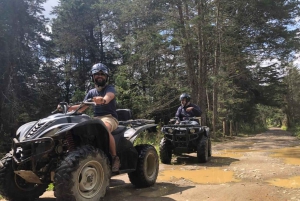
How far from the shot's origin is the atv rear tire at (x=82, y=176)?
3669 millimetres

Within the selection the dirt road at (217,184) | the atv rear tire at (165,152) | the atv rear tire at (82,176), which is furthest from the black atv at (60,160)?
the atv rear tire at (165,152)

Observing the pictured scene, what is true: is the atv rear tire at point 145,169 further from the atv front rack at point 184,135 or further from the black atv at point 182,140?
the atv front rack at point 184,135

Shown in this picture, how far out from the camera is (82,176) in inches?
156

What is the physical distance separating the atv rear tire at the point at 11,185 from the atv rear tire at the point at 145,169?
1.74 m

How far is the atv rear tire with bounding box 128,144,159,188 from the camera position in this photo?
5.53 m

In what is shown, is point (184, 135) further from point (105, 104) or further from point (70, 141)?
point (70, 141)

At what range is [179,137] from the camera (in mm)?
9062

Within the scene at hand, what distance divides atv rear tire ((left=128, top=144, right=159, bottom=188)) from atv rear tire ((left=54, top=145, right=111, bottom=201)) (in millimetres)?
1289

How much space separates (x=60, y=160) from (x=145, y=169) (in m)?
1.94

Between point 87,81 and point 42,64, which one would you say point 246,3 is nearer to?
point 42,64

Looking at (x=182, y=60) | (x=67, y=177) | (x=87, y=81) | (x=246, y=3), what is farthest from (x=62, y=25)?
(x=67, y=177)

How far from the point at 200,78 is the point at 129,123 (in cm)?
1359

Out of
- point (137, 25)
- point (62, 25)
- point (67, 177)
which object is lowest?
point (67, 177)

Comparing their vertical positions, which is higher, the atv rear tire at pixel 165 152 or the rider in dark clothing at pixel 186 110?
the rider in dark clothing at pixel 186 110
